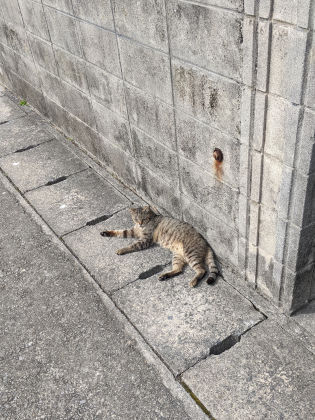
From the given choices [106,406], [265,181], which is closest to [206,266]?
[265,181]

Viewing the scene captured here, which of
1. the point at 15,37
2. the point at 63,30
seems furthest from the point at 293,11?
the point at 15,37

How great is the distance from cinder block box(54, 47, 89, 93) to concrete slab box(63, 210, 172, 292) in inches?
75.2

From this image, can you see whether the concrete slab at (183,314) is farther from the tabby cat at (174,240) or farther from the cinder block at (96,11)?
the cinder block at (96,11)

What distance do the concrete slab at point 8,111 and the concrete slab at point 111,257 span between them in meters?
3.78

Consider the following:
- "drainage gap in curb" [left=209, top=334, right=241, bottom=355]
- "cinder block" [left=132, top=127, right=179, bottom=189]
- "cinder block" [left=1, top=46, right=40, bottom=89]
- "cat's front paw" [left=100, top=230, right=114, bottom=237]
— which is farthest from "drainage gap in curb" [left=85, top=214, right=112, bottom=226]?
"cinder block" [left=1, top=46, right=40, bottom=89]

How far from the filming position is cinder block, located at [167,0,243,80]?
2.95 metres

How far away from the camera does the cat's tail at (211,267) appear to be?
398 cm

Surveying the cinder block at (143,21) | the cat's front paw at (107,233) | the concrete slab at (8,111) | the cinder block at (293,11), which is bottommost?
the concrete slab at (8,111)

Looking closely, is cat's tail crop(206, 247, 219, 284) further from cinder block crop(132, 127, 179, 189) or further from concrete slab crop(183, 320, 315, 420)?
cinder block crop(132, 127, 179, 189)

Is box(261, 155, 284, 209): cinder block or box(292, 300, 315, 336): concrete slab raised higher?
box(261, 155, 284, 209): cinder block

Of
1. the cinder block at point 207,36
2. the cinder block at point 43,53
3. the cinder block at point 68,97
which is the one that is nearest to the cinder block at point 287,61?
the cinder block at point 207,36

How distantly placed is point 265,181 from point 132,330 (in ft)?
5.54

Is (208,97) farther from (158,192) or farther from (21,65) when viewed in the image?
(21,65)

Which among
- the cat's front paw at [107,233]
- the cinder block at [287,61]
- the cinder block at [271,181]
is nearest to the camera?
the cinder block at [287,61]
